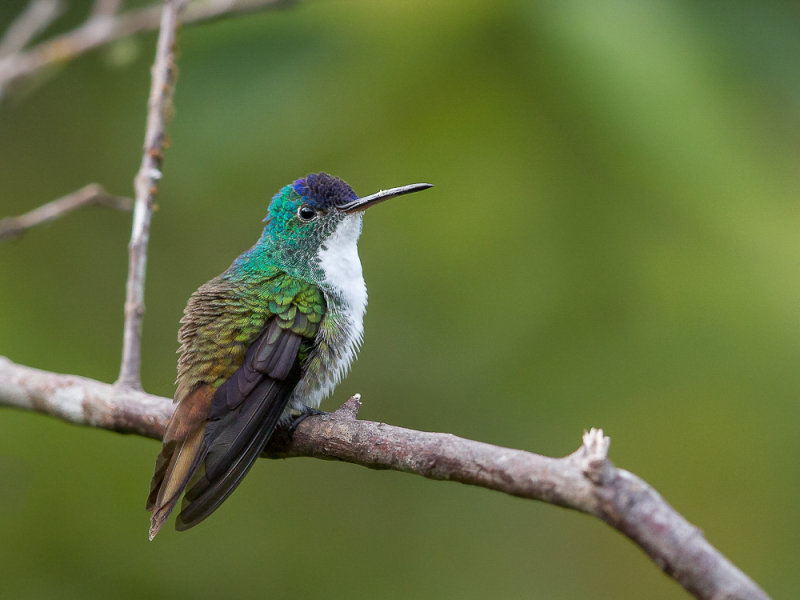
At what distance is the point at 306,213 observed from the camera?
12.1ft

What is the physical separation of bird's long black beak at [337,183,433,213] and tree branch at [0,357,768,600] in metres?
0.99

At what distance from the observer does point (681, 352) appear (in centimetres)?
407

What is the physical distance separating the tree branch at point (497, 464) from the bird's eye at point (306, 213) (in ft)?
3.56

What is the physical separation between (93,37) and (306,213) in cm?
→ 152

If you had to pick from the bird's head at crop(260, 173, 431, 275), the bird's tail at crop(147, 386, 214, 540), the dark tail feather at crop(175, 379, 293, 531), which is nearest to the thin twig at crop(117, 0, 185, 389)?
the bird's tail at crop(147, 386, 214, 540)

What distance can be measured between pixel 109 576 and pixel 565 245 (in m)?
2.77

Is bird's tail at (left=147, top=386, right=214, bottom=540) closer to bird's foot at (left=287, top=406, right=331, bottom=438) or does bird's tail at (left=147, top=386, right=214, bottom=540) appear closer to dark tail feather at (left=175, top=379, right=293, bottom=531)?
dark tail feather at (left=175, top=379, right=293, bottom=531)

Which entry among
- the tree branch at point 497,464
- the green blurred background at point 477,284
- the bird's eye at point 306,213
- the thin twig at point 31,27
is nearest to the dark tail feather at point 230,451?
the tree branch at point 497,464

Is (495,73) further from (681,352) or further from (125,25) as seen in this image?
(125,25)

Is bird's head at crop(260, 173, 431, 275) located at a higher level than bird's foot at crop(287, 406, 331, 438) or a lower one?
higher

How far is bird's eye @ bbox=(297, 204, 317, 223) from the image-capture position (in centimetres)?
368

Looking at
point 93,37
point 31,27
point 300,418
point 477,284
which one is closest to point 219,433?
point 300,418

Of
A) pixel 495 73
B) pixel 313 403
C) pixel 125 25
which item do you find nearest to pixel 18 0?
pixel 125 25

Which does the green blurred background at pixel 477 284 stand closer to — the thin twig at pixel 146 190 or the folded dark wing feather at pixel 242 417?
the thin twig at pixel 146 190
